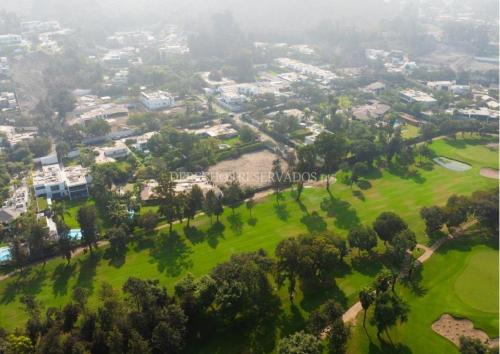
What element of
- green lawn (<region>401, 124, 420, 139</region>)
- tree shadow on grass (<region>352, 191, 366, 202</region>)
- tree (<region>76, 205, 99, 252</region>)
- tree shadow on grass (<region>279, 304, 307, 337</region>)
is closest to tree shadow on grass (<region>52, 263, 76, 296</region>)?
tree (<region>76, 205, 99, 252</region>)

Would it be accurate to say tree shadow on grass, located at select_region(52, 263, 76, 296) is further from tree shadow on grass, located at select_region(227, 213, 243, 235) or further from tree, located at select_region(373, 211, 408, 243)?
tree, located at select_region(373, 211, 408, 243)

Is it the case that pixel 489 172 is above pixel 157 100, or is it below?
below

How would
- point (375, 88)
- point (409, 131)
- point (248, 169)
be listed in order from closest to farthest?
point (248, 169) → point (409, 131) → point (375, 88)

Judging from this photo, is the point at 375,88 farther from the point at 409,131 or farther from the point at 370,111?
the point at 409,131

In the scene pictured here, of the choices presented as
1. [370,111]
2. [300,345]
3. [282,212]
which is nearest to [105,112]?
[282,212]

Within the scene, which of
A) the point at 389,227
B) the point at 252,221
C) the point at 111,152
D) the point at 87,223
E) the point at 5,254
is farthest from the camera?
the point at 111,152
